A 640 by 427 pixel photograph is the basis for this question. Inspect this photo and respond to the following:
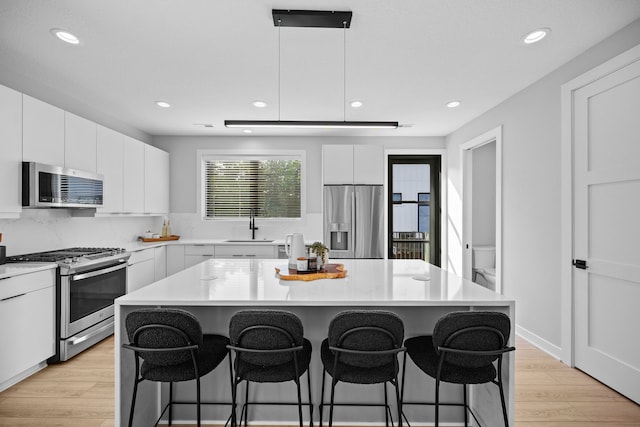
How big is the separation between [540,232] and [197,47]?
11.1ft

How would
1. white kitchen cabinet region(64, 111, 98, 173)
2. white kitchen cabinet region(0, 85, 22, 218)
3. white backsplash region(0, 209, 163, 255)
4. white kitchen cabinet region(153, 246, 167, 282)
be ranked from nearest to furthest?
white kitchen cabinet region(0, 85, 22, 218)
white backsplash region(0, 209, 163, 255)
white kitchen cabinet region(64, 111, 98, 173)
white kitchen cabinet region(153, 246, 167, 282)

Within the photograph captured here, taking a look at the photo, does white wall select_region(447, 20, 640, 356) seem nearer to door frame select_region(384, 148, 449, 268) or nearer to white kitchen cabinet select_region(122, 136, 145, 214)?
door frame select_region(384, 148, 449, 268)

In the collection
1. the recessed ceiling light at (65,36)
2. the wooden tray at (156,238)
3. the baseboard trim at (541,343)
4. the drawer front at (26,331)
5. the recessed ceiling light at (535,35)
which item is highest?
the recessed ceiling light at (535,35)

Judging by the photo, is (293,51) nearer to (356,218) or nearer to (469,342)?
(469,342)

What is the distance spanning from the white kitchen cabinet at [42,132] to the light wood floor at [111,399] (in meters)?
1.77

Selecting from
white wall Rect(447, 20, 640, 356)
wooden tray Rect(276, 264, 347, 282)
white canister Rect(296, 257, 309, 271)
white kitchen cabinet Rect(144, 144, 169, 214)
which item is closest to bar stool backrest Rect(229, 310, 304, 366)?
wooden tray Rect(276, 264, 347, 282)

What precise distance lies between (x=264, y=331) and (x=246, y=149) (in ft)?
14.7

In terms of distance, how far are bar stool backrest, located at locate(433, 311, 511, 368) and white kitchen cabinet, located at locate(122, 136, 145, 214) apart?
13.2 ft

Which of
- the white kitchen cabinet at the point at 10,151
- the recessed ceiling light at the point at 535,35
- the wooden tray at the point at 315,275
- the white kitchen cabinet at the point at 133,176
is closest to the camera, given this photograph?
the wooden tray at the point at 315,275

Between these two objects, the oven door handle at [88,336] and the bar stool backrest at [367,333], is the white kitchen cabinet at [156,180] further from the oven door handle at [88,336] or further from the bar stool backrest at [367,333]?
the bar stool backrest at [367,333]

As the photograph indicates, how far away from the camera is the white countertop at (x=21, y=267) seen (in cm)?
253

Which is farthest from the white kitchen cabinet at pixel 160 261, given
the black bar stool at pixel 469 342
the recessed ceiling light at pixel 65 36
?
the black bar stool at pixel 469 342

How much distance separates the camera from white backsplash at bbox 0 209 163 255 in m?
3.11

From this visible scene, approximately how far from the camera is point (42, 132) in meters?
3.00
